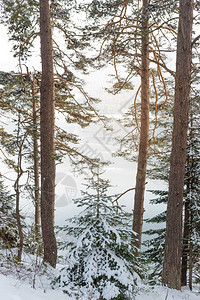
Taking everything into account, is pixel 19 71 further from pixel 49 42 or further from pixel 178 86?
pixel 178 86

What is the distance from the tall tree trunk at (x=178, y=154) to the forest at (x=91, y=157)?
21 millimetres

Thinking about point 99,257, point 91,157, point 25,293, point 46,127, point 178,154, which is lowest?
point 25,293

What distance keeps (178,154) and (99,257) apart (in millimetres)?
2820

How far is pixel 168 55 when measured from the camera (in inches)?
323

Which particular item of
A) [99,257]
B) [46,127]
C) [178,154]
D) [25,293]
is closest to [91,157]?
[46,127]

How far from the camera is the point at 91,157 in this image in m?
8.59

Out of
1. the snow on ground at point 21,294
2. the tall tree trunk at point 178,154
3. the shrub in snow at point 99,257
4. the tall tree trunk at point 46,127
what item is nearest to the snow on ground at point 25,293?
the snow on ground at point 21,294

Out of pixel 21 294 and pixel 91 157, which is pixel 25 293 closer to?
pixel 21 294

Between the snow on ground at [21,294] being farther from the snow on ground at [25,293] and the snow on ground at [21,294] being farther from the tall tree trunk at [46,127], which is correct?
the tall tree trunk at [46,127]

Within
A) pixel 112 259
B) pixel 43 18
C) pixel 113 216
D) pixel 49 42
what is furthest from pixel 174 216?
pixel 43 18

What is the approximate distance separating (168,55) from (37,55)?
432cm

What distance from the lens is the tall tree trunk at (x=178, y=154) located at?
198 inches

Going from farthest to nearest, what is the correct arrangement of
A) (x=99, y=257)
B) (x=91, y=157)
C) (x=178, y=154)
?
(x=91, y=157) < (x=178, y=154) < (x=99, y=257)

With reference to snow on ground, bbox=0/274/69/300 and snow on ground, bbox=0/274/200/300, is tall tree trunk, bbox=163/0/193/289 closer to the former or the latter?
snow on ground, bbox=0/274/200/300
